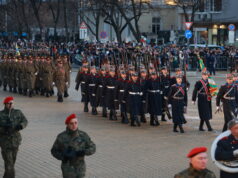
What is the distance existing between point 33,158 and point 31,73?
1277 cm

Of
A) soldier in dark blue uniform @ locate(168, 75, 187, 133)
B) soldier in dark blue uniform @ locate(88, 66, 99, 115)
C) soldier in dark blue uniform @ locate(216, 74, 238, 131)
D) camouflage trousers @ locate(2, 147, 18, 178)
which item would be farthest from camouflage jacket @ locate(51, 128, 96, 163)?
soldier in dark blue uniform @ locate(88, 66, 99, 115)

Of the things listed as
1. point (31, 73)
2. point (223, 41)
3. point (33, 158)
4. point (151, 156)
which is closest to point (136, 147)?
point (151, 156)

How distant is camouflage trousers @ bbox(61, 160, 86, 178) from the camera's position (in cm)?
786

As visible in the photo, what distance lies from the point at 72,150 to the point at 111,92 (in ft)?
33.3

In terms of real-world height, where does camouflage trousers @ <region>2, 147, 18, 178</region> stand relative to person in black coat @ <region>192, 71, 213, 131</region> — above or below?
below

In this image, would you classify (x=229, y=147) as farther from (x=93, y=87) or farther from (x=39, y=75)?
(x=39, y=75)

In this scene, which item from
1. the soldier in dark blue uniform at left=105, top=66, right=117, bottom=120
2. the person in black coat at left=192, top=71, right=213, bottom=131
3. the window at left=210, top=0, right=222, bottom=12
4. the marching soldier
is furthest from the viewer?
the window at left=210, top=0, right=222, bottom=12

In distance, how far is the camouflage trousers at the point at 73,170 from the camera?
25.8ft

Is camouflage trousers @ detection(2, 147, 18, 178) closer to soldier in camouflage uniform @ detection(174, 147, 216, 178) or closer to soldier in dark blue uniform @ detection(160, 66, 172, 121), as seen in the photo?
soldier in camouflage uniform @ detection(174, 147, 216, 178)

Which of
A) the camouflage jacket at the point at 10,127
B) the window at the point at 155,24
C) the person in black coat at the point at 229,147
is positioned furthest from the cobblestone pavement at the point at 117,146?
the window at the point at 155,24

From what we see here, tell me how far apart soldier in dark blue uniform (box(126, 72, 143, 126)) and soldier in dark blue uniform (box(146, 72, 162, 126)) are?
0.92 feet

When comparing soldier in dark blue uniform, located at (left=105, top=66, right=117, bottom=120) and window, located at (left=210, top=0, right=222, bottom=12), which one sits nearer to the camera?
soldier in dark blue uniform, located at (left=105, top=66, right=117, bottom=120)

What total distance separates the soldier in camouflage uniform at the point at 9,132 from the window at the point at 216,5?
4299 cm

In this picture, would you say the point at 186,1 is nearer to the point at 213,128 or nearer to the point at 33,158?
the point at 213,128
